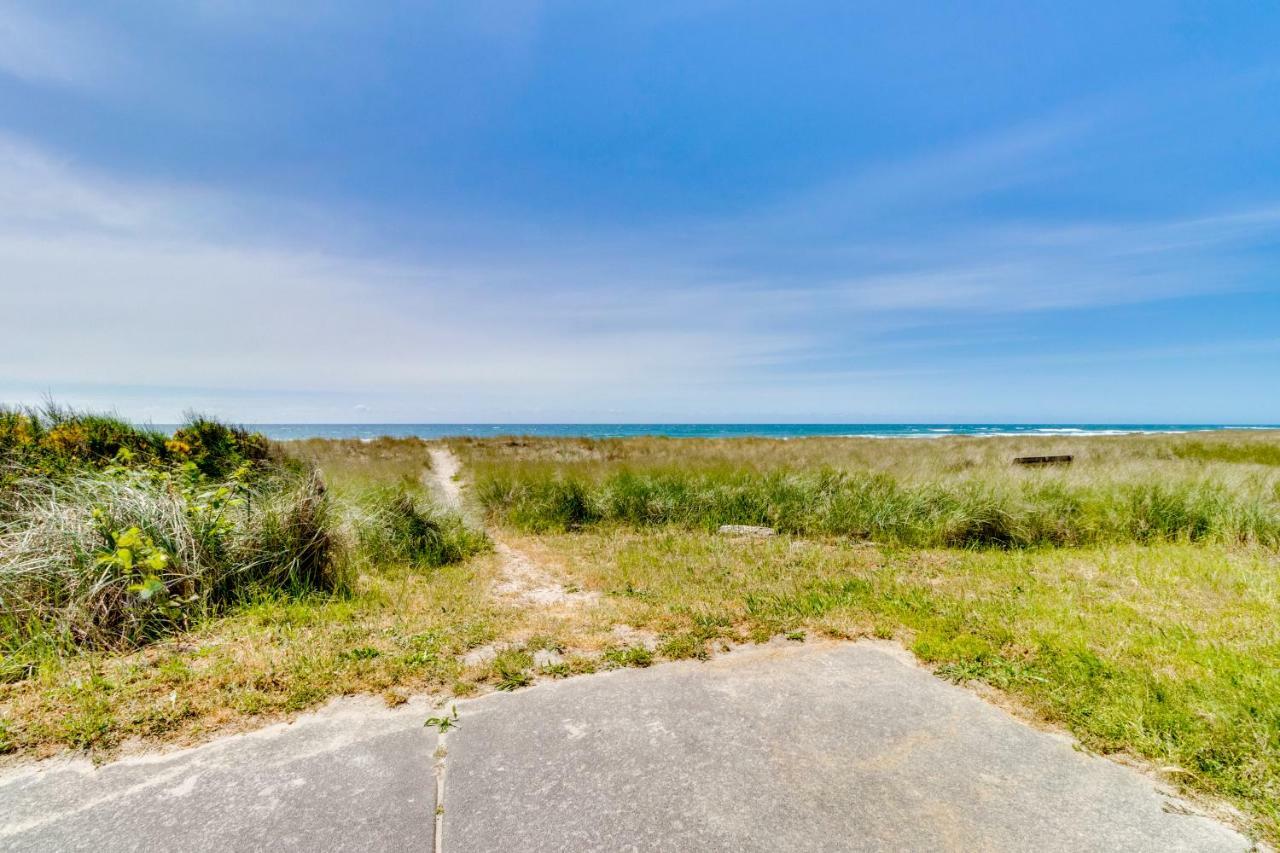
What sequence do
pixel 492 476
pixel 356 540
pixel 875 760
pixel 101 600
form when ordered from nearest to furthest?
pixel 875 760 → pixel 101 600 → pixel 356 540 → pixel 492 476

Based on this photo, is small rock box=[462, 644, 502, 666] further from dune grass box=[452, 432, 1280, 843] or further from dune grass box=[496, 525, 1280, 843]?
dune grass box=[452, 432, 1280, 843]

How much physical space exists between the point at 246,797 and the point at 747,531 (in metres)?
7.36

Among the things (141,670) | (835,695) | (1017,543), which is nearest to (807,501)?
(1017,543)

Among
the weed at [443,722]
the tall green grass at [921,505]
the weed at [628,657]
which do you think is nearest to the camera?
the weed at [443,722]

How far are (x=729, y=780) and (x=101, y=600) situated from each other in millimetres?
5049

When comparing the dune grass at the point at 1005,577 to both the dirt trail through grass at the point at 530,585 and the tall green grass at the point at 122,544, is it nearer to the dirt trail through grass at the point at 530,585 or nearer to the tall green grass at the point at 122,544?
the dirt trail through grass at the point at 530,585

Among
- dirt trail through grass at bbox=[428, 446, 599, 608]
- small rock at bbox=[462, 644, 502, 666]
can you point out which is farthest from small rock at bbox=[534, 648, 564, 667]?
dirt trail through grass at bbox=[428, 446, 599, 608]

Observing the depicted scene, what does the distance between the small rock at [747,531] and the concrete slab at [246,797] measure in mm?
6467

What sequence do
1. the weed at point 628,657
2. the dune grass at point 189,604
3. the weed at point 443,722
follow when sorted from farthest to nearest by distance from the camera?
the weed at point 628,657, the dune grass at point 189,604, the weed at point 443,722

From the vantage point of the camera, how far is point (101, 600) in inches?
174

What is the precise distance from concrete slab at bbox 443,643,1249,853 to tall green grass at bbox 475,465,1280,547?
→ 5.76 meters

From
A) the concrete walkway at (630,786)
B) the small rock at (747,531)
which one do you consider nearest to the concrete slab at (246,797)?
the concrete walkway at (630,786)

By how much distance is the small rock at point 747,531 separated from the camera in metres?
8.91

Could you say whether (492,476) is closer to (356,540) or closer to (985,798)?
(356,540)
